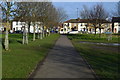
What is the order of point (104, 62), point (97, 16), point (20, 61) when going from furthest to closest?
point (97, 16) → point (104, 62) → point (20, 61)

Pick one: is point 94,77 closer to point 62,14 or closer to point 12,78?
point 12,78

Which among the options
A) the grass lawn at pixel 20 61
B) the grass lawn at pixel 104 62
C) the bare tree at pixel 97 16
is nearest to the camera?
the grass lawn at pixel 20 61

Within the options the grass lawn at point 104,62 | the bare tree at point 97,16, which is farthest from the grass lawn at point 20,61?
the bare tree at point 97,16

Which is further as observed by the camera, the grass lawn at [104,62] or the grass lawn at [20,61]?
the grass lawn at [104,62]

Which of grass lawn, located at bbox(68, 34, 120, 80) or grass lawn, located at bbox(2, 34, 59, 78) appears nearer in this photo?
grass lawn, located at bbox(2, 34, 59, 78)

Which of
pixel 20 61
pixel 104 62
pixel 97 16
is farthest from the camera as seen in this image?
pixel 97 16

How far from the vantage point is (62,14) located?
6950 cm

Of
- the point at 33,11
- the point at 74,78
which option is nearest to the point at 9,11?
the point at 74,78

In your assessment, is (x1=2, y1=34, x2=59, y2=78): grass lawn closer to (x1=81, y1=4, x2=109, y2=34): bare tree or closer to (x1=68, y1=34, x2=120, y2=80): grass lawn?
(x1=68, y1=34, x2=120, y2=80): grass lawn

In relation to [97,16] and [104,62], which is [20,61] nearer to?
[104,62]

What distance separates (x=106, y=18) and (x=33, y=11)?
1059 inches

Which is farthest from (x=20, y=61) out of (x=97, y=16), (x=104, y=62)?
(x=97, y=16)

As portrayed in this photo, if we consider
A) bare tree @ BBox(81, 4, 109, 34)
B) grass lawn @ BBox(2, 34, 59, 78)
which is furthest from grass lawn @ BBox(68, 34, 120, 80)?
bare tree @ BBox(81, 4, 109, 34)

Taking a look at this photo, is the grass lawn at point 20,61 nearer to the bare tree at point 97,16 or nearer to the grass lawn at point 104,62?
the grass lawn at point 104,62
